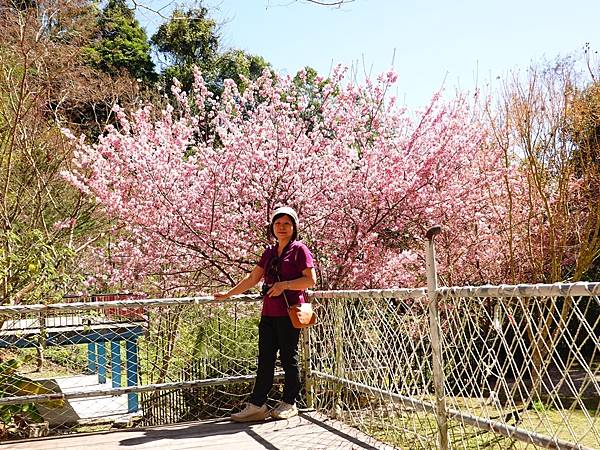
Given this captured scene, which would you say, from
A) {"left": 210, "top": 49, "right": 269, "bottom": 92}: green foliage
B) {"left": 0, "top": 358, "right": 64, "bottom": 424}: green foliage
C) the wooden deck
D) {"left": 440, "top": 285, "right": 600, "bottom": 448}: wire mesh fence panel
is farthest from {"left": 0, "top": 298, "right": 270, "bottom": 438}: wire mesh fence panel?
{"left": 210, "top": 49, "right": 269, "bottom": 92}: green foliage

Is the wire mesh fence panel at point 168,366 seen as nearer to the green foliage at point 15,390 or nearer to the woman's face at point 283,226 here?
the green foliage at point 15,390

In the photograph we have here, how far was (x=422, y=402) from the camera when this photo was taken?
120 inches

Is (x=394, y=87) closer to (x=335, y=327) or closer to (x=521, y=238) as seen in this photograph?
(x=521, y=238)

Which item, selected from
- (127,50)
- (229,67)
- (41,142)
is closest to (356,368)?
(41,142)

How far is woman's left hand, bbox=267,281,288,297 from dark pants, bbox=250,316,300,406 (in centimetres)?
19

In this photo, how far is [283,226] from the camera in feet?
13.7

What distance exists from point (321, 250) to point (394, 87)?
7.07 ft

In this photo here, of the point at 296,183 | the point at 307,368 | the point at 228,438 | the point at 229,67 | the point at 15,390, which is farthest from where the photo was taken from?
the point at 229,67

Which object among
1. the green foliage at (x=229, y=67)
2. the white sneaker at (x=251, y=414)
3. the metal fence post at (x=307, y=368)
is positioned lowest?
the white sneaker at (x=251, y=414)

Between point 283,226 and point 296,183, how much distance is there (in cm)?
247

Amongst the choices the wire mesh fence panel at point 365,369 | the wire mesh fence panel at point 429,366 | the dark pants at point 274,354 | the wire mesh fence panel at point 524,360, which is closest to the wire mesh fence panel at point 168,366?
the dark pants at point 274,354

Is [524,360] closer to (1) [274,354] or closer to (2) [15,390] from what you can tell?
(1) [274,354]

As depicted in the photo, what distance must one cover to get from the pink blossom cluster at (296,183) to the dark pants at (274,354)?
2.51 meters

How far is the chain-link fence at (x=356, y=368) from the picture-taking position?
2.52 metres
